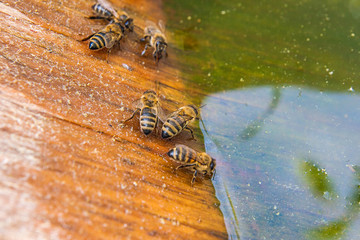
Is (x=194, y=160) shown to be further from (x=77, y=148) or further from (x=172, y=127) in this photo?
(x=77, y=148)

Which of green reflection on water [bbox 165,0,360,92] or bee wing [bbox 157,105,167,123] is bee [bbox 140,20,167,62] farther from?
bee wing [bbox 157,105,167,123]

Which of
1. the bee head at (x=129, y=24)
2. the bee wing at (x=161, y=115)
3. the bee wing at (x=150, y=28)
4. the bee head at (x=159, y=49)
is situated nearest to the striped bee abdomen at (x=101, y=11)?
the bee head at (x=129, y=24)

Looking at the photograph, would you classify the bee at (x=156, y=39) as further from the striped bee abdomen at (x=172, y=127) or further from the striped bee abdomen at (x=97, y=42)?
the striped bee abdomen at (x=172, y=127)


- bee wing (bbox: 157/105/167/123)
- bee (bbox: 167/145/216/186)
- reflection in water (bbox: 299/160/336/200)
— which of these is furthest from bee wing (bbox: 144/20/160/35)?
reflection in water (bbox: 299/160/336/200)

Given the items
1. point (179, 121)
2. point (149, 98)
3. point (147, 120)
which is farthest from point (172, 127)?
point (149, 98)

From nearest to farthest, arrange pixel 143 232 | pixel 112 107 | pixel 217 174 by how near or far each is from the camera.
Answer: pixel 143 232, pixel 112 107, pixel 217 174

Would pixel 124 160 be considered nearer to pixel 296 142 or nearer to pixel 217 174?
pixel 217 174

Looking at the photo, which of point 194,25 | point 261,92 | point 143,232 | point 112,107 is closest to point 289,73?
point 261,92
